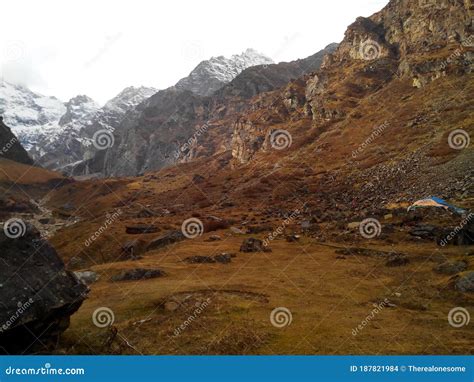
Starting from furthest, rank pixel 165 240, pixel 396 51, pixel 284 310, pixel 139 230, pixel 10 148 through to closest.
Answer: pixel 10 148 < pixel 396 51 < pixel 139 230 < pixel 165 240 < pixel 284 310

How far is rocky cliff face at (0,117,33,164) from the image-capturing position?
149m

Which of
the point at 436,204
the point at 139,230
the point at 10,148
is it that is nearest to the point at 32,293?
the point at 436,204

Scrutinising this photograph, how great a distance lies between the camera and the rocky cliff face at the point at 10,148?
14888 cm

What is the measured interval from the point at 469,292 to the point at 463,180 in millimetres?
29432

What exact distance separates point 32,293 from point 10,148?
164319 mm

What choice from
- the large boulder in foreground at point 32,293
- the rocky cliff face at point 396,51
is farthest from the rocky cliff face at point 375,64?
the large boulder in foreground at point 32,293

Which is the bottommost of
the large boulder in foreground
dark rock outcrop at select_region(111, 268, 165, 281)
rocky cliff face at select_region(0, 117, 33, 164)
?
dark rock outcrop at select_region(111, 268, 165, 281)

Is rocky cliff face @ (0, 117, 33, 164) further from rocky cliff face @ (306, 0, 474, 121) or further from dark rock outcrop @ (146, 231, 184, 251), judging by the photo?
dark rock outcrop @ (146, 231, 184, 251)

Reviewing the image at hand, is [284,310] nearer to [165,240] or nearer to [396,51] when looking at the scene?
[165,240]

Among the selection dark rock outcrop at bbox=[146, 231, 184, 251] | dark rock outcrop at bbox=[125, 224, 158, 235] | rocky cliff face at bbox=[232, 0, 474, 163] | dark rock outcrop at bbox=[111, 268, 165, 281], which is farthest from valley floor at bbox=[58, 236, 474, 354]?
rocky cliff face at bbox=[232, 0, 474, 163]

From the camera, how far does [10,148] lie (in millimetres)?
156750

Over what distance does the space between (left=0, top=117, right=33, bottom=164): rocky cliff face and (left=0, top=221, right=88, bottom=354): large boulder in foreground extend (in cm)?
14715

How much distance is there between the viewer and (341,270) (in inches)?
1118
